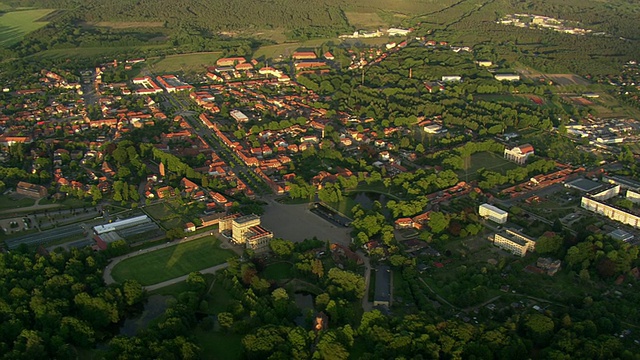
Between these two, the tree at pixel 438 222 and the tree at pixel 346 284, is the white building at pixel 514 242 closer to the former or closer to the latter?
the tree at pixel 438 222

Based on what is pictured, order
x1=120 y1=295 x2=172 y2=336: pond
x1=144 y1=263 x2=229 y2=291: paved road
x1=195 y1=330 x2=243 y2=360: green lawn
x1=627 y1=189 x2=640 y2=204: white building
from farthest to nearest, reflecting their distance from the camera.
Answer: x1=627 y1=189 x2=640 y2=204: white building → x1=144 y1=263 x2=229 y2=291: paved road → x1=120 y1=295 x2=172 y2=336: pond → x1=195 y1=330 x2=243 y2=360: green lawn

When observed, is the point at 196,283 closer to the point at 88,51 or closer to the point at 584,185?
the point at 584,185

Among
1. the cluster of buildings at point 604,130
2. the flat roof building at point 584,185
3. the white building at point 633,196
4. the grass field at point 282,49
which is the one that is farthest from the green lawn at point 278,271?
the grass field at point 282,49

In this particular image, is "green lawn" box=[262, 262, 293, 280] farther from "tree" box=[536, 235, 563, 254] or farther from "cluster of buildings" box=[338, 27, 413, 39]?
"cluster of buildings" box=[338, 27, 413, 39]

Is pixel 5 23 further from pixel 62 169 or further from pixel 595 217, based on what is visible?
pixel 595 217

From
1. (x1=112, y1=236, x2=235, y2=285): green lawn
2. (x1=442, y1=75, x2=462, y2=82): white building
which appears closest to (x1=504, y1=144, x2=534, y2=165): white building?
(x1=442, y1=75, x2=462, y2=82): white building

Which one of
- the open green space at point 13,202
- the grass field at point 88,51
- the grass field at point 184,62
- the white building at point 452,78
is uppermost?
the open green space at point 13,202
